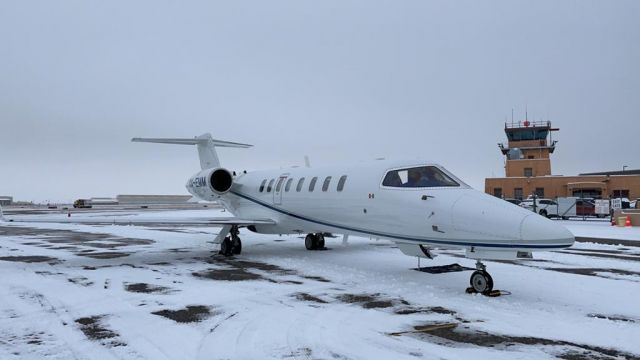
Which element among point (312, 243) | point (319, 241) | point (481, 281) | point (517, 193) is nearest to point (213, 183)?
point (312, 243)

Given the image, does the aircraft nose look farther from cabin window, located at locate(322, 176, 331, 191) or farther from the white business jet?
cabin window, located at locate(322, 176, 331, 191)

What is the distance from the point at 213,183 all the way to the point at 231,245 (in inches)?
108

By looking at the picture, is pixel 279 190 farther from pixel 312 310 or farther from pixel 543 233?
pixel 543 233

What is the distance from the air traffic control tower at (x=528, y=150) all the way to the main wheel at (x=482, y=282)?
45.0 metres

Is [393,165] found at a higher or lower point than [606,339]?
higher

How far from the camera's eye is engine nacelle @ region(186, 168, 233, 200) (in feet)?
51.5

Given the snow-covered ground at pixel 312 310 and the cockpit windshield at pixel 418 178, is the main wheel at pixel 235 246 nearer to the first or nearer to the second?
the snow-covered ground at pixel 312 310

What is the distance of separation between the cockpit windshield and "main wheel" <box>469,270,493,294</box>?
5.78 ft

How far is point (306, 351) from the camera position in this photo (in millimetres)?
5148

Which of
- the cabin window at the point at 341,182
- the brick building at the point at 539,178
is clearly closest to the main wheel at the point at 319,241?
the cabin window at the point at 341,182

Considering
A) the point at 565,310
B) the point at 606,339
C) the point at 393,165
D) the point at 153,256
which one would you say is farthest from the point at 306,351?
the point at 153,256

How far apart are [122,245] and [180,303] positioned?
1130 centimetres

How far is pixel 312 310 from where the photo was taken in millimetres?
7031

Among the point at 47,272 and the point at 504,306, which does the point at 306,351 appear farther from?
the point at 47,272
